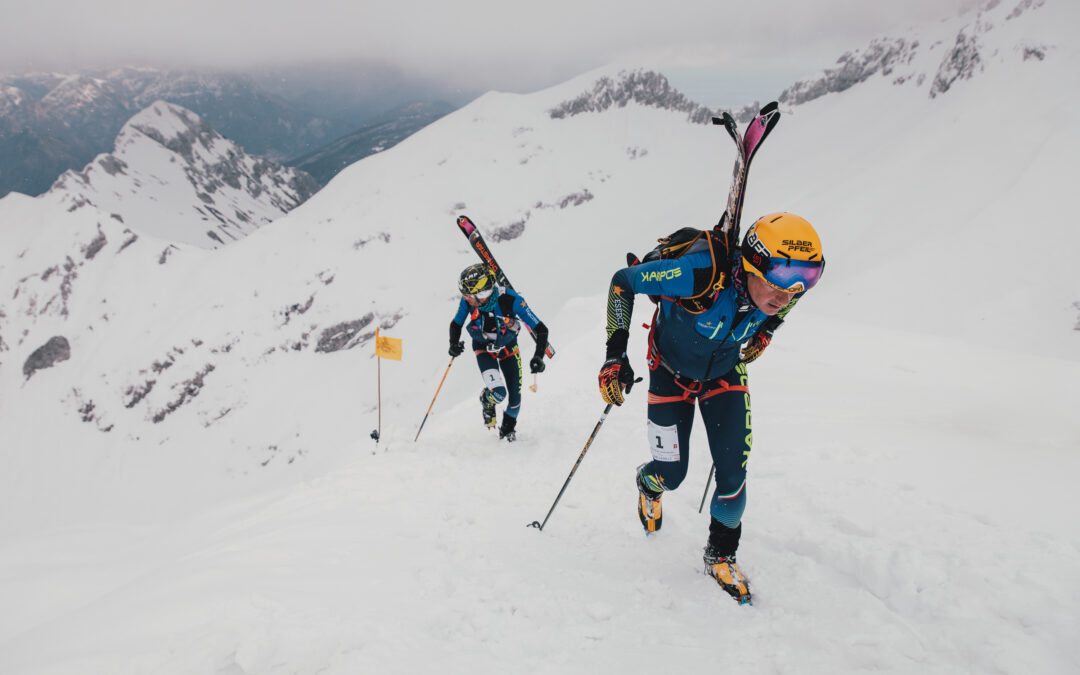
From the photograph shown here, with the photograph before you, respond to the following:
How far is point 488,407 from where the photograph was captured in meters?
9.73

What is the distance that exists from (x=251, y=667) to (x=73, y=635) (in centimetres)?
209

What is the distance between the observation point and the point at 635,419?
902 centimetres

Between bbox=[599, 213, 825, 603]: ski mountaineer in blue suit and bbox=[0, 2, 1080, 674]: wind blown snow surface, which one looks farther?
bbox=[599, 213, 825, 603]: ski mountaineer in blue suit

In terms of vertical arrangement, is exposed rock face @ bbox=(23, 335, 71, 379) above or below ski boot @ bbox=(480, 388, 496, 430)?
below

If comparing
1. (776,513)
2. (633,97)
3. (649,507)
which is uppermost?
(633,97)

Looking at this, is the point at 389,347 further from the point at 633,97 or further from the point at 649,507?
the point at 633,97

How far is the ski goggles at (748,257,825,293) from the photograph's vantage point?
3.74m

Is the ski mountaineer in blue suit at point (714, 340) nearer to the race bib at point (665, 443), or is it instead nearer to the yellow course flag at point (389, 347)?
the race bib at point (665, 443)

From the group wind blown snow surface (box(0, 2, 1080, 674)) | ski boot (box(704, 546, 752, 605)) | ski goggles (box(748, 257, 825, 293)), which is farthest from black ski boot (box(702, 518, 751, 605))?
ski goggles (box(748, 257, 825, 293))

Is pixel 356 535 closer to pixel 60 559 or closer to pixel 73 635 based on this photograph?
pixel 73 635

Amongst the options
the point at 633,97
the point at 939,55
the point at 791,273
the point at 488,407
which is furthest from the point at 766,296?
the point at 633,97

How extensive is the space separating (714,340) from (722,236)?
1.01m

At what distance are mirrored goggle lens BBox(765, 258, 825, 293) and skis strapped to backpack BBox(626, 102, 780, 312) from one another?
48cm

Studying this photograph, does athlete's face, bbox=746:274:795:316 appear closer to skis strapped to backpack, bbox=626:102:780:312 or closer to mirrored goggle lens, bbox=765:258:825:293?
mirrored goggle lens, bbox=765:258:825:293
